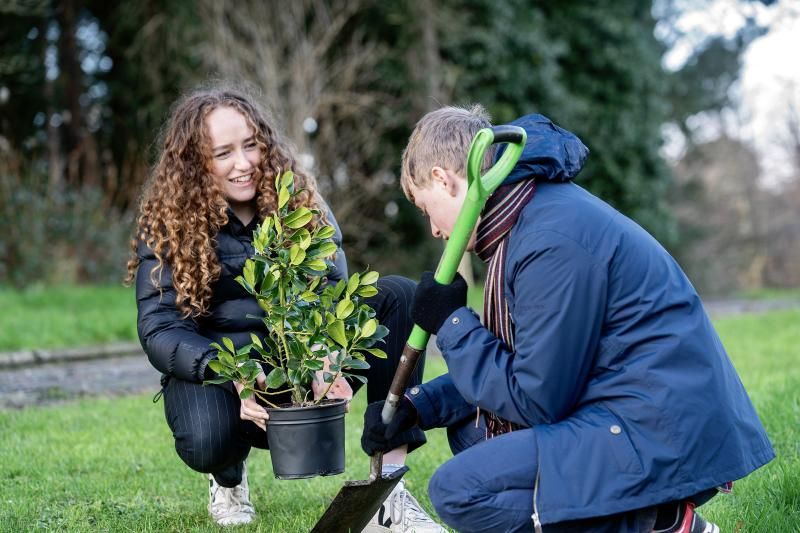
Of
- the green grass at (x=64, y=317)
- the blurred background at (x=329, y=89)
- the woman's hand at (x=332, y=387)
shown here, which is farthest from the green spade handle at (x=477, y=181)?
the blurred background at (x=329, y=89)

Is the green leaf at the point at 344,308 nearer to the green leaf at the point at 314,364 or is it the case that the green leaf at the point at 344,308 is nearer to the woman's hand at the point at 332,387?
the green leaf at the point at 314,364

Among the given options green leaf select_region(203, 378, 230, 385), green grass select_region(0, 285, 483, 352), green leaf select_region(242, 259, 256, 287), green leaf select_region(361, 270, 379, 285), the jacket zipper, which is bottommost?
green grass select_region(0, 285, 483, 352)

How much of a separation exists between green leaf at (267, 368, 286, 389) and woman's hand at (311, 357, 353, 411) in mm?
168

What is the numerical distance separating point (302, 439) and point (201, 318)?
0.79 metres

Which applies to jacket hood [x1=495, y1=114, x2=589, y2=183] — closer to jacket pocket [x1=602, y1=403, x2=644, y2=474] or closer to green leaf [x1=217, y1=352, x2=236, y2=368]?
jacket pocket [x1=602, y1=403, x2=644, y2=474]

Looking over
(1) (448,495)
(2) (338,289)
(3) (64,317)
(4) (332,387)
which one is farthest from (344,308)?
(3) (64,317)

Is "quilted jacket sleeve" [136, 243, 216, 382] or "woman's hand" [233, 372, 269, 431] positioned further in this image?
"quilted jacket sleeve" [136, 243, 216, 382]

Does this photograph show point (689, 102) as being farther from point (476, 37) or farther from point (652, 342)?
point (652, 342)

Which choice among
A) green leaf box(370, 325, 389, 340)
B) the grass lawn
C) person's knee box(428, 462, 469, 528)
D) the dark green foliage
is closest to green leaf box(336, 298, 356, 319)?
green leaf box(370, 325, 389, 340)

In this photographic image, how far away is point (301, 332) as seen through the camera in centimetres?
287

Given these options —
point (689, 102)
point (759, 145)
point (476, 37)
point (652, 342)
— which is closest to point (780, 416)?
point (652, 342)

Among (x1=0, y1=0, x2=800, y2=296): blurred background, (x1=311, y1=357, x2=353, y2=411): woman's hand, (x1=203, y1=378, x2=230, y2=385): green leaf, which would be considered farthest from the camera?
(x1=0, y1=0, x2=800, y2=296): blurred background

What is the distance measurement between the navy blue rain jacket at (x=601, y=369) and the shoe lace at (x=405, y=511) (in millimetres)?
899

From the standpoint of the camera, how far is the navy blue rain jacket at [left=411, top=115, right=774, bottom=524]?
223 cm
